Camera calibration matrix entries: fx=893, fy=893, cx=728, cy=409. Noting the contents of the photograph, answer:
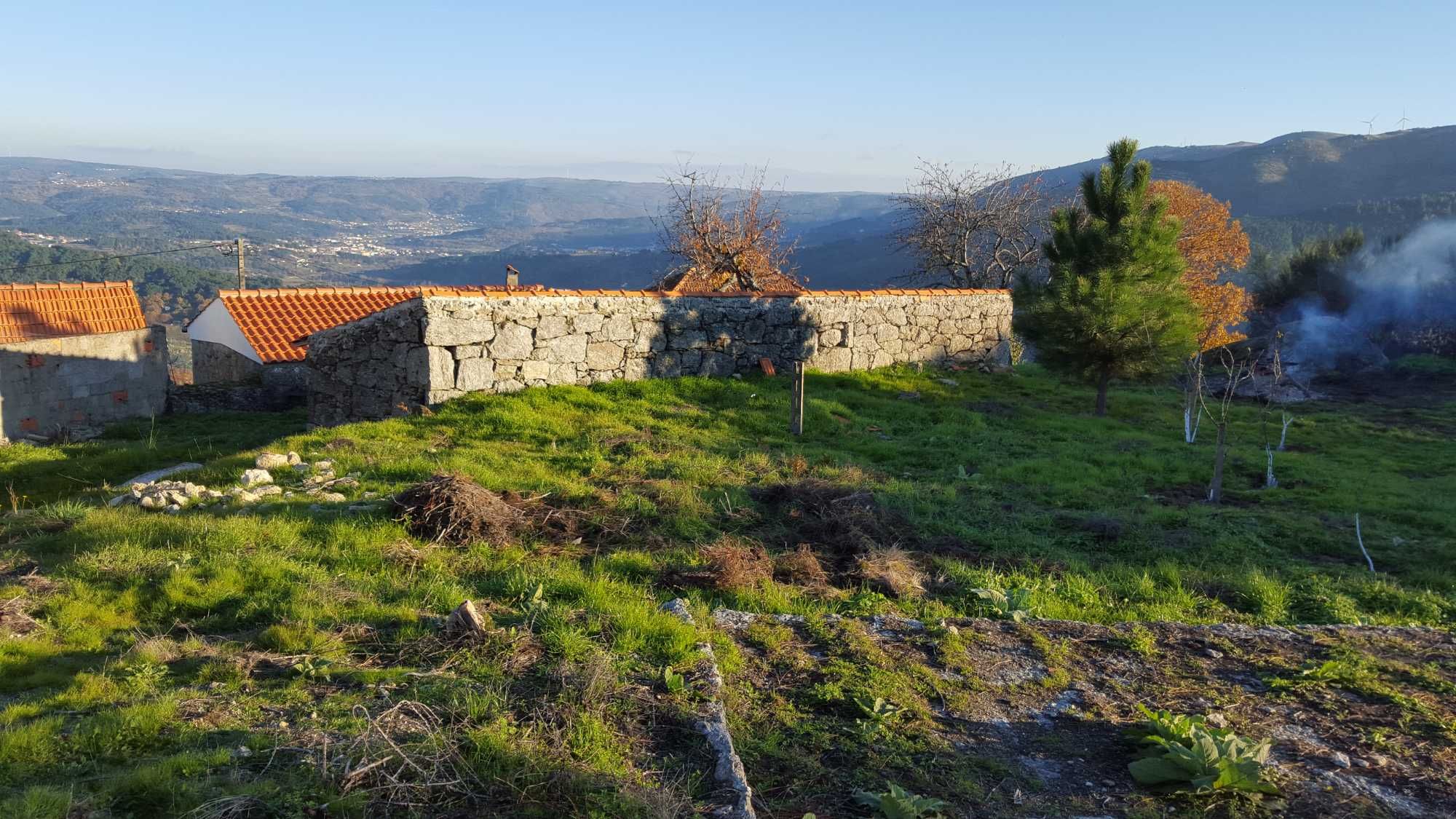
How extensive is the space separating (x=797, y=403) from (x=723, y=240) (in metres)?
11.2

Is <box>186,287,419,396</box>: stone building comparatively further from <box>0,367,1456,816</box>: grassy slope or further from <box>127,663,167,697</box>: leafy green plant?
<box>127,663,167,697</box>: leafy green plant

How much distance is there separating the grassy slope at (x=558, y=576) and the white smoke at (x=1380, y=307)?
14.9 metres

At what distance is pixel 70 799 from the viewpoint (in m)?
2.84

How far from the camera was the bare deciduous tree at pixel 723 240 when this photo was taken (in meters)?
21.0

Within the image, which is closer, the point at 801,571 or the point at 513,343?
the point at 801,571

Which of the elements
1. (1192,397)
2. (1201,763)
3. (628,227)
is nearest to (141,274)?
(1192,397)

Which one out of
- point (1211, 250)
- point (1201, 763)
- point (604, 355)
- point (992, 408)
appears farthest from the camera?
point (1211, 250)

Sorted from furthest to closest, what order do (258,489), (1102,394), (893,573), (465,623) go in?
1. (1102,394)
2. (258,489)
3. (893,573)
4. (465,623)

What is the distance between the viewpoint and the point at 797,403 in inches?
435

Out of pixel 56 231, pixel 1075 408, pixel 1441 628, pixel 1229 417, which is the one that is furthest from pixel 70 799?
pixel 56 231

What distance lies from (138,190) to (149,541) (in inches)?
8622

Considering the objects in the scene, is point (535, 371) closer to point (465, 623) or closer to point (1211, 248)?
point (465, 623)

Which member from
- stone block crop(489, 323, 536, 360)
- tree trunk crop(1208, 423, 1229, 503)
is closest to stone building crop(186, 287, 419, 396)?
stone block crop(489, 323, 536, 360)

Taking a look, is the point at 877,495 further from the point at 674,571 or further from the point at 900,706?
the point at 900,706
